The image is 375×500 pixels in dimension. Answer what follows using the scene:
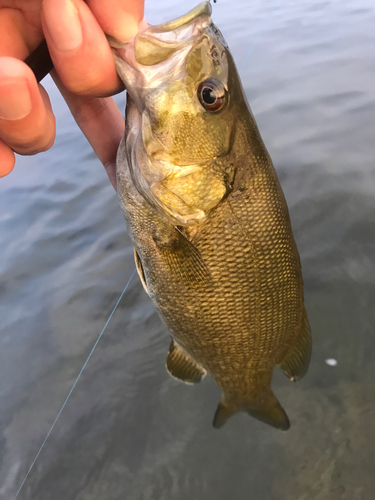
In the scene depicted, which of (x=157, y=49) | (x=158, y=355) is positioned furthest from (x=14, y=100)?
(x=158, y=355)

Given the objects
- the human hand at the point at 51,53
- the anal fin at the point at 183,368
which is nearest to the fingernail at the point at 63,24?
the human hand at the point at 51,53

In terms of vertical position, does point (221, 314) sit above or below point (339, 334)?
above

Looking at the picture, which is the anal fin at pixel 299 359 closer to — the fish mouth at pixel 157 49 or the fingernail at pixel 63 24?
the fish mouth at pixel 157 49

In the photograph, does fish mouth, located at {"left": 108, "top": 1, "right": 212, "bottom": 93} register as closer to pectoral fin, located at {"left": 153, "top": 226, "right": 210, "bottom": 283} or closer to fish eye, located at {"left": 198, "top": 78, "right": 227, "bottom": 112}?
fish eye, located at {"left": 198, "top": 78, "right": 227, "bottom": 112}

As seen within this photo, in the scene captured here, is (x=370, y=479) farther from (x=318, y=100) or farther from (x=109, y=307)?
(x=318, y=100)

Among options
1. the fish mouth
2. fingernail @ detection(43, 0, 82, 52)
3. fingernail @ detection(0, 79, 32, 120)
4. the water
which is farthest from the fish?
the water

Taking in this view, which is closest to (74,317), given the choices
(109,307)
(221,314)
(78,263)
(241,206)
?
(109,307)
